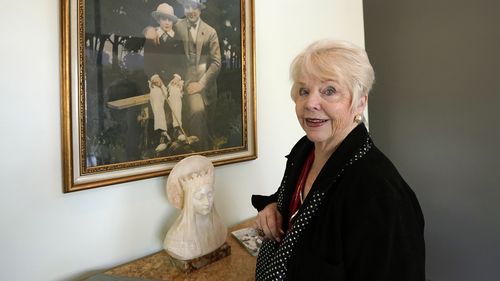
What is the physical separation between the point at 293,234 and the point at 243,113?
0.80 m

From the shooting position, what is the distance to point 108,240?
45.2 inches

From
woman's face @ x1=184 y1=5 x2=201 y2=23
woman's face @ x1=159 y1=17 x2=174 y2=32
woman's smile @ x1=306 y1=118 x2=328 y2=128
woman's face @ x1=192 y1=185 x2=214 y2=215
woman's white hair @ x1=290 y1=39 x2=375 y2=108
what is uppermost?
woman's face @ x1=184 y1=5 x2=201 y2=23

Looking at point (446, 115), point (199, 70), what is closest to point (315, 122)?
point (199, 70)

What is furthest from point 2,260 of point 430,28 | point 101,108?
point 430,28

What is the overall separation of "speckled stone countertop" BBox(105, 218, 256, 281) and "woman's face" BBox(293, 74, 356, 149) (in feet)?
1.85

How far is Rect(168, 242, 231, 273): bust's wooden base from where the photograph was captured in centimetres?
111

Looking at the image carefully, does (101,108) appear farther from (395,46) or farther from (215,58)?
(395,46)

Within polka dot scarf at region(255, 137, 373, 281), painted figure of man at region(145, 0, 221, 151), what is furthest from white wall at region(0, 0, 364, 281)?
polka dot scarf at region(255, 137, 373, 281)

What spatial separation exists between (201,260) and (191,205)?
8.3 inches

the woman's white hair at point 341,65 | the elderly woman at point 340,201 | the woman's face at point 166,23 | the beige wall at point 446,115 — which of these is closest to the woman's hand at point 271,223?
the elderly woman at point 340,201

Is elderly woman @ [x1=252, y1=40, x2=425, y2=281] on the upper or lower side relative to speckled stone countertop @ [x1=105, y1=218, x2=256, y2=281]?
upper

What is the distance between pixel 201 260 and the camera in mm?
1151

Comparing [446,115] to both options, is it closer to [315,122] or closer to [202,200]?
[315,122]

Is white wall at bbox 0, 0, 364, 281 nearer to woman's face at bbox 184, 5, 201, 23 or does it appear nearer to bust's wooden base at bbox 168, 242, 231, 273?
bust's wooden base at bbox 168, 242, 231, 273
